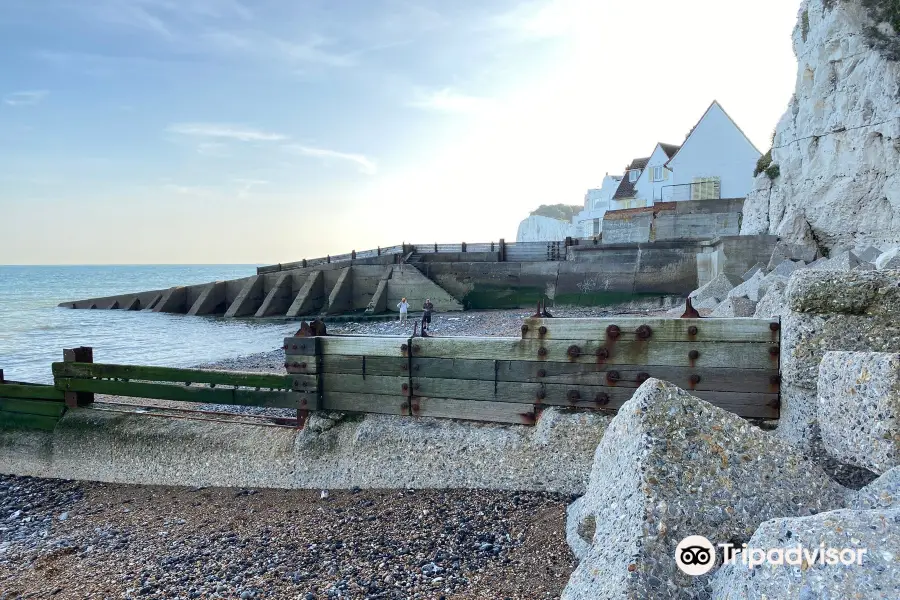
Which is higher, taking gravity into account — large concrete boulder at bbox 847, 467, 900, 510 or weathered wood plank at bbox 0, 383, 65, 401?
large concrete boulder at bbox 847, 467, 900, 510

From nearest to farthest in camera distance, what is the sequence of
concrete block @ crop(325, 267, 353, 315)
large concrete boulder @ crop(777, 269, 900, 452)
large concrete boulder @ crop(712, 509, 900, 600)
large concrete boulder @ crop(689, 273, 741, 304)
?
large concrete boulder @ crop(712, 509, 900, 600) < large concrete boulder @ crop(777, 269, 900, 452) < large concrete boulder @ crop(689, 273, 741, 304) < concrete block @ crop(325, 267, 353, 315)

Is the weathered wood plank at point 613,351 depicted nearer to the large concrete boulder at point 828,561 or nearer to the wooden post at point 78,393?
the large concrete boulder at point 828,561

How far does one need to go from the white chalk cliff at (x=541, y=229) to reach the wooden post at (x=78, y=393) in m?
75.7

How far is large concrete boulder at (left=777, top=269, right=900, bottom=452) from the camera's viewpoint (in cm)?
368

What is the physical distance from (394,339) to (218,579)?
2626 mm

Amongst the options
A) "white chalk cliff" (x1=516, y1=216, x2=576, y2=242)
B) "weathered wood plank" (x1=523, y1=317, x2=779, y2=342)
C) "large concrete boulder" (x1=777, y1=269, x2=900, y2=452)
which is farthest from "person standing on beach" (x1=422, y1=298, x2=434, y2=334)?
"white chalk cliff" (x1=516, y1=216, x2=576, y2=242)

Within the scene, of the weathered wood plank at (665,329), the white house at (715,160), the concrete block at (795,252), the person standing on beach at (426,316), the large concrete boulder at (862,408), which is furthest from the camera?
the white house at (715,160)

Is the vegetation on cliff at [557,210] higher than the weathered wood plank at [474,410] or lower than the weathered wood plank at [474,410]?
higher

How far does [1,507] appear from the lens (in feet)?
20.1

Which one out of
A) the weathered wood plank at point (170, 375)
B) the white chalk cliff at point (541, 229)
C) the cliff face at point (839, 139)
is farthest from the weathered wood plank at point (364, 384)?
the white chalk cliff at point (541, 229)

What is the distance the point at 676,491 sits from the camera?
2562mm

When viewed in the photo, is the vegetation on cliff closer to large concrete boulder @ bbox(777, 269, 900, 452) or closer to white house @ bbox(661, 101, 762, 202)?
white house @ bbox(661, 101, 762, 202)

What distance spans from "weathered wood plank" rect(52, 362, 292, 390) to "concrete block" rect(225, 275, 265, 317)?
2452 centimetres

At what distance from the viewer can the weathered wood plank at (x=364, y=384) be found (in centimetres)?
560
